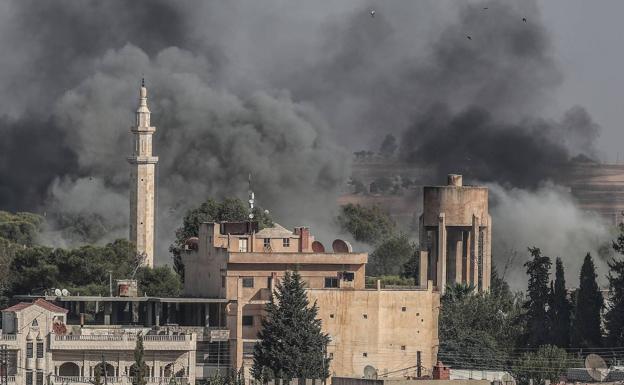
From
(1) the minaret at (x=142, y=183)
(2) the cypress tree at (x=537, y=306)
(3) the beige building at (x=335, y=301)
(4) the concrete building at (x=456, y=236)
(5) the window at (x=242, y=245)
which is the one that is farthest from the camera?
(1) the minaret at (x=142, y=183)

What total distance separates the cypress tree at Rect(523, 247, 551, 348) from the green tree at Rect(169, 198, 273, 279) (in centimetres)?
2489

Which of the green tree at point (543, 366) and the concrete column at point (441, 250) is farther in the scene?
the concrete column at point (441, 250)

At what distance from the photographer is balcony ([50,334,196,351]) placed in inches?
3696

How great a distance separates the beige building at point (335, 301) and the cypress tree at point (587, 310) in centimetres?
464

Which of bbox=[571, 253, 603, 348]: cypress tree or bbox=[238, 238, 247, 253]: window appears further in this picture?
bbox=[238, 238, 247, 253]: window

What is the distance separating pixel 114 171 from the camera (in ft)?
506

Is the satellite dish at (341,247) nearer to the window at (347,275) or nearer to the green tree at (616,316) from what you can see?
the window at (347,275)

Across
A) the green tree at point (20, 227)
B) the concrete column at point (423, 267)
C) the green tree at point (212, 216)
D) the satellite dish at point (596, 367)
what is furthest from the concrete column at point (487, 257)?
the green tree at point (20, 227)

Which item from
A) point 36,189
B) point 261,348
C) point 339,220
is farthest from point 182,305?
point 36,189

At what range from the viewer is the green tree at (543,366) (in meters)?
91.2

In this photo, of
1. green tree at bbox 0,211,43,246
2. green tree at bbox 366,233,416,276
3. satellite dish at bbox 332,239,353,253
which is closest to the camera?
satellite dish at bbox 332,239,353,253

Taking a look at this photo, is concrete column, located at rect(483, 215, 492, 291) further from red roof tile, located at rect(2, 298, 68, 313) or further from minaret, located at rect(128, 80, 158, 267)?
red roof tile, located at rect(2, 298, 68, 313)

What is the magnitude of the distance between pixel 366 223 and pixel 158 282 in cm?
3098

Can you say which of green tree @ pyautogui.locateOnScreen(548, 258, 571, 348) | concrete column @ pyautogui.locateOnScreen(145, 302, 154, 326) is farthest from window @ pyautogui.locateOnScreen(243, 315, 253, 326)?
green tree @ pyautogui.locateOnScreen(548, 258, 571, 348)
